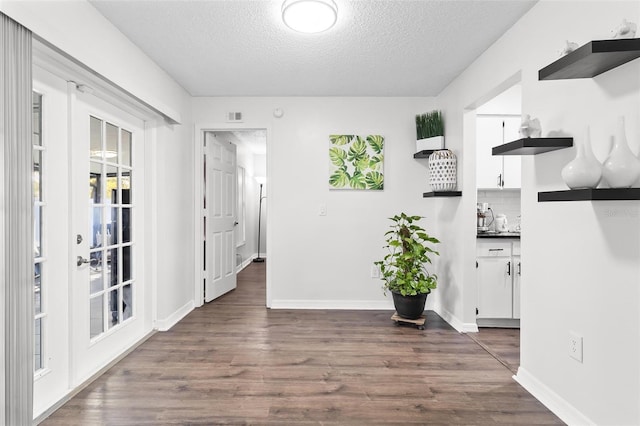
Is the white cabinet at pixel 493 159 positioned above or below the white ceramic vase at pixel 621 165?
above

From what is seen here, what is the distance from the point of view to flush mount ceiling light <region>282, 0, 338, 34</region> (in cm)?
204

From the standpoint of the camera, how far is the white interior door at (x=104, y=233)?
7.30ft

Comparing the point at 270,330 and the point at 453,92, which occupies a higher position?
the point at 453,92

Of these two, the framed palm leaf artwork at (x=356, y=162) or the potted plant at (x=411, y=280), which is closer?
the potted plant at (x=411, y=280)

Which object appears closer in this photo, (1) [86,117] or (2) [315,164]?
(1) [86,117]

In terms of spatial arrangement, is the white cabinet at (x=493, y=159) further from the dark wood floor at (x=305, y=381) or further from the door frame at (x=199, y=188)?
the door frame at (x=199, y=188)

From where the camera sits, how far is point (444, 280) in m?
3.62

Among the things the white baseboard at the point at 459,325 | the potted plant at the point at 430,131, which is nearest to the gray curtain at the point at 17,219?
the white baseboard at the point at 459,325

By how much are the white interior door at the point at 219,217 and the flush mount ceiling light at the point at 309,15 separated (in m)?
2.14

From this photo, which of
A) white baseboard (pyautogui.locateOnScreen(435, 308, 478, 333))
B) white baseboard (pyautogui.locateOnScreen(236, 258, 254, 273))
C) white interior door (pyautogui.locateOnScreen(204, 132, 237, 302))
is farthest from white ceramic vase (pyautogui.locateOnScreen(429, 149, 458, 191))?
white baseboard (pyautogui.locateOnScreen(236, 258, 254, 273))

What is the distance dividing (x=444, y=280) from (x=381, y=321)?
2.55ft

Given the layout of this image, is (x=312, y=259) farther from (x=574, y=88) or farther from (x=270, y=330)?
(x=574, y=88)

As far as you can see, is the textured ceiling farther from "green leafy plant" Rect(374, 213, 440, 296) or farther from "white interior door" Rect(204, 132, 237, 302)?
"green leafy plant" Rect(374, 213, 440, 296)

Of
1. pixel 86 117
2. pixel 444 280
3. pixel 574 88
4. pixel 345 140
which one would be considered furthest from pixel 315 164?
pixel 574 88
